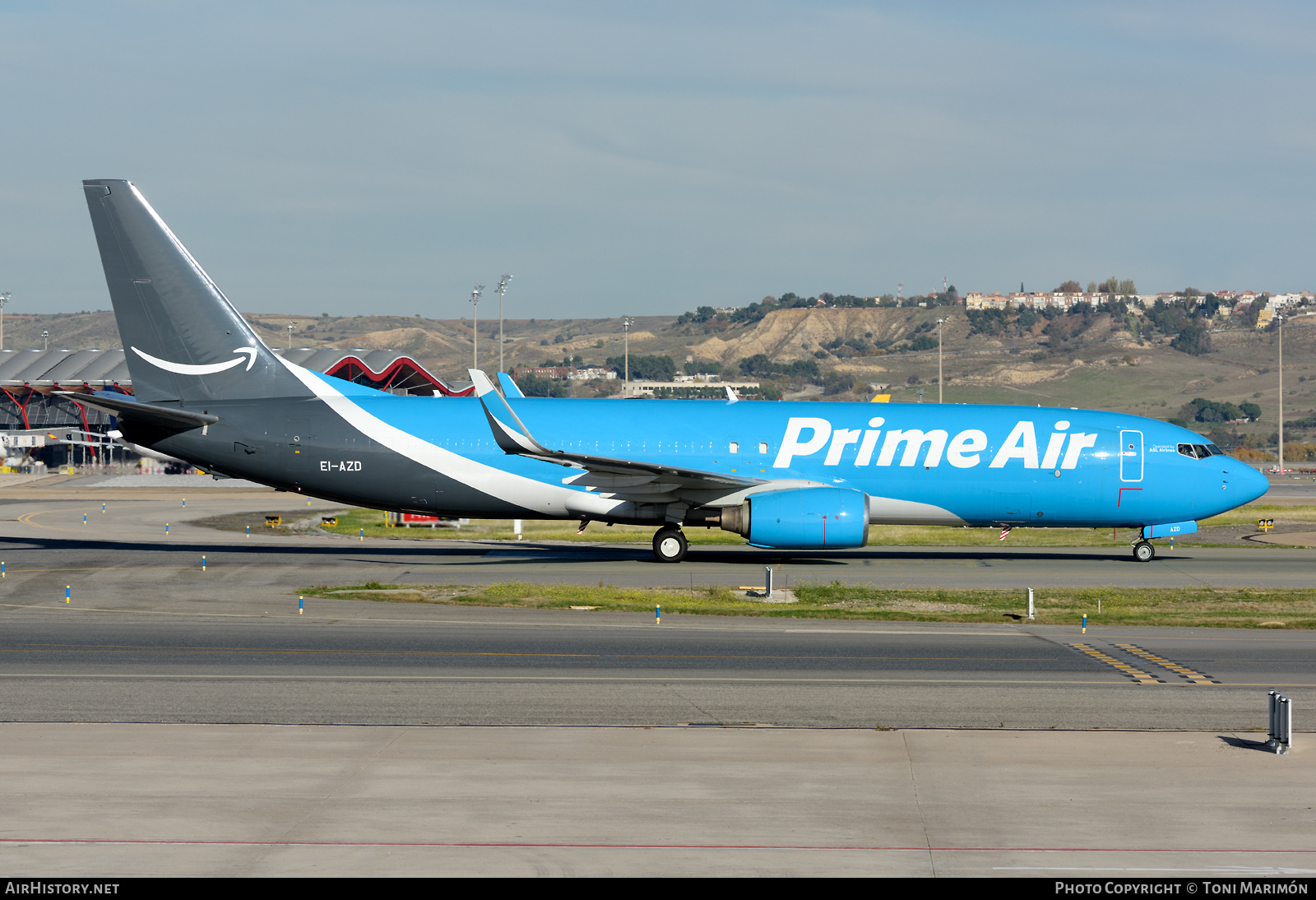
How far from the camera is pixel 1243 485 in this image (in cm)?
3503

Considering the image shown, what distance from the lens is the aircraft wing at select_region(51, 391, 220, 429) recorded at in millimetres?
32219

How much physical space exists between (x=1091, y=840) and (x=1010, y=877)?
1455 mm

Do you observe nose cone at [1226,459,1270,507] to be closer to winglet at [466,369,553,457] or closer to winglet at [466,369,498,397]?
winglet at [466,369,553,457]

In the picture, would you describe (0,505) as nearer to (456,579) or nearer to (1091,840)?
(456,579)

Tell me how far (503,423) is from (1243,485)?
2275cm

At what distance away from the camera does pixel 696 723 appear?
1539 cm

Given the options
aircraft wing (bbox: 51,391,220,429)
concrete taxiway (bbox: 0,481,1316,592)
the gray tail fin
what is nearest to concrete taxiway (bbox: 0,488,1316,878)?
concrete taxiway (bbox: 0,481,1316,592)

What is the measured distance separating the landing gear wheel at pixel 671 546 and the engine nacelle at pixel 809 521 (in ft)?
8.96

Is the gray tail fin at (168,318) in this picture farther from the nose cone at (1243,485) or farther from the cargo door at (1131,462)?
the nose cone at (1243,485)

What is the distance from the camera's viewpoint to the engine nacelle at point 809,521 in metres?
32.1

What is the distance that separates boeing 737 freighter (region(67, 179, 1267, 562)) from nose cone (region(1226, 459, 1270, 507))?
67 mm

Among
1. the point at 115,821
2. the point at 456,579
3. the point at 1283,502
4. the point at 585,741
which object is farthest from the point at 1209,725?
the point at 1283,502

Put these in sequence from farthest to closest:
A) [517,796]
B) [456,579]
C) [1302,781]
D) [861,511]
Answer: [861,511] → [456,579] → [1302,781] → [517,796]

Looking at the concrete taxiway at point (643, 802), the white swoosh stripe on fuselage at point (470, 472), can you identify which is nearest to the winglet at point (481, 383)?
the white swoosh stripe on fuselage at point (470, 472)
